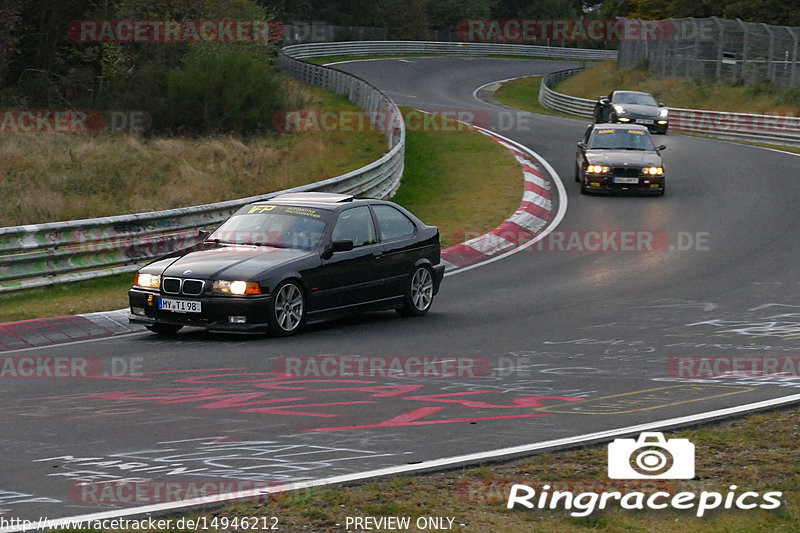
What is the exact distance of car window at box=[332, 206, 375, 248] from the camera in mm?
12148

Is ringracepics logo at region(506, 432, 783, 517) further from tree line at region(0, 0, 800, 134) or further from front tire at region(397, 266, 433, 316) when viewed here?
tree line at region(0, 0, 800, 134)

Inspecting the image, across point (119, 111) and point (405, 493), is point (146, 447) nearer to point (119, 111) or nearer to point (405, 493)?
point (405, 493)

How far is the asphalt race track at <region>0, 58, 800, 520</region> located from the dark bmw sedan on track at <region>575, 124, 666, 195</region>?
18.0 feet

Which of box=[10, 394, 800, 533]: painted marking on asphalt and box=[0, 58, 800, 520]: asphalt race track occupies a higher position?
box=[10, 394, 800, 533]: painted marking on asphalt

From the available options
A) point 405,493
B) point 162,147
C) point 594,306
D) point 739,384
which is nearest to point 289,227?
point 594,306

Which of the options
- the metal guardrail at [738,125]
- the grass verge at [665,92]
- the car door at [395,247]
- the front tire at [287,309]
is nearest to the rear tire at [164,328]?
the front tire at [287,309]

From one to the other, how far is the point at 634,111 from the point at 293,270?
2854cm

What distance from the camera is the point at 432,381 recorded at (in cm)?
895

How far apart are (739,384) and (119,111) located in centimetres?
2767

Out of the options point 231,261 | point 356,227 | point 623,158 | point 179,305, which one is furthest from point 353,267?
point 623,158

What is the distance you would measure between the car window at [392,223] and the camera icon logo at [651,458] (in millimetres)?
6468

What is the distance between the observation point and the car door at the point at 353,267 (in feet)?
38.4

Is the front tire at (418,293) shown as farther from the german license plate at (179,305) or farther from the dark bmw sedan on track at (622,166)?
the dark bmw sedan on track at (622,166)

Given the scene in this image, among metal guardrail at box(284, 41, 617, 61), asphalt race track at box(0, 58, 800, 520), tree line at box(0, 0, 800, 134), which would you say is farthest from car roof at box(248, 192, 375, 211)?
metal guardrail at box(284, 41, 617, 61)
